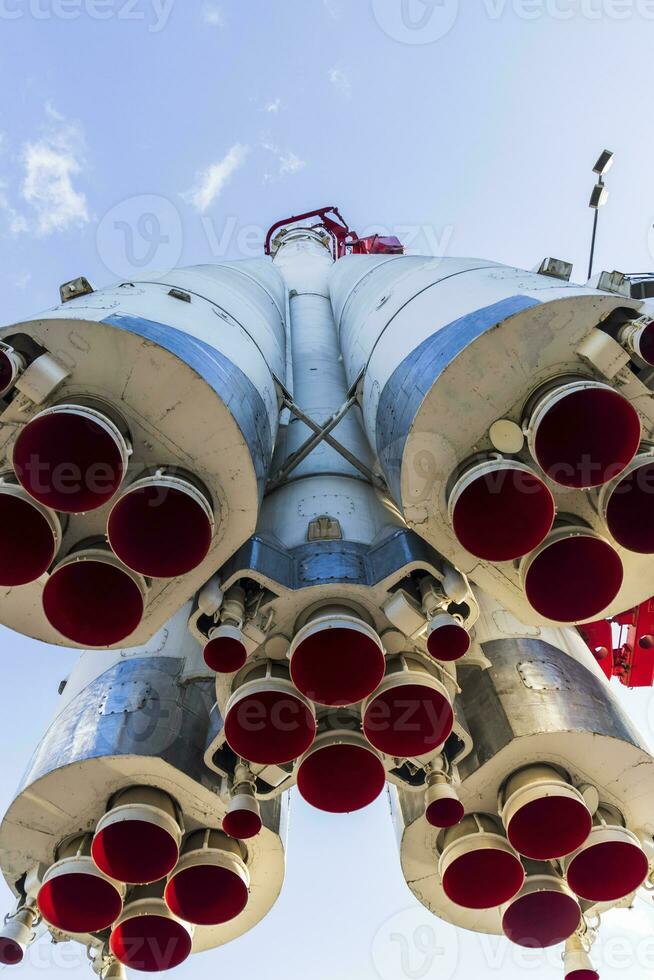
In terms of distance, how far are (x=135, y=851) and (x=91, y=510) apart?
8.35 ft

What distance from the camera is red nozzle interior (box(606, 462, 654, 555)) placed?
437 cm

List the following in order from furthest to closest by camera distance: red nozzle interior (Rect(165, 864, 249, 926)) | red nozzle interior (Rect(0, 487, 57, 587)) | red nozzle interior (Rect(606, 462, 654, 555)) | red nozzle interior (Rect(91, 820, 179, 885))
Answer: red nozzle interior (Rect(165, 864, 249, 926)) → red nozzle interior (Rect(91, 820, 179, 885)) → red nozzle interior (Rect(606, 462, 654, 555)) → red nozzle interior (Rect(0, 487, 57, 587))

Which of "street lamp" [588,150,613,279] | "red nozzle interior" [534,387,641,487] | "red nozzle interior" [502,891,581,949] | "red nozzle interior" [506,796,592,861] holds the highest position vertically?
"street lamp" [588,150,613,279]

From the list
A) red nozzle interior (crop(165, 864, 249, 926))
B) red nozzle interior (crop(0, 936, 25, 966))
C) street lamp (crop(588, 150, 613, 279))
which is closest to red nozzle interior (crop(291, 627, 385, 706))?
red nozzle interior (crop(165, 864, 249, 926))

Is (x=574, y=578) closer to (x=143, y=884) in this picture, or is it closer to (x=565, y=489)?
(x=565, y=489)

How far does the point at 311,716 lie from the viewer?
455cm

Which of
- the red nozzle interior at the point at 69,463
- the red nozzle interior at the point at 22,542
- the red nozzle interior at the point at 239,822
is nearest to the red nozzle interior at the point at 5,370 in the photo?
the red nozzle interior at the point at 69,463

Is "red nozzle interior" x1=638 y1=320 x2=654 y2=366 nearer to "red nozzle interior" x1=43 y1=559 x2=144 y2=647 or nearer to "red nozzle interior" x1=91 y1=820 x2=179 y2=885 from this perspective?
"red nozzle interior" x1=43 y1=559 x2=144 y2=647

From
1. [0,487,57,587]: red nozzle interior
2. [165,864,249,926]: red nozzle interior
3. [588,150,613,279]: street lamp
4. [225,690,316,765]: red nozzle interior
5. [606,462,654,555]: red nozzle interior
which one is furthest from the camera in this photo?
[588,150,613,279]: street lamp

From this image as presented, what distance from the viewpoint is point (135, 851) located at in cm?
495

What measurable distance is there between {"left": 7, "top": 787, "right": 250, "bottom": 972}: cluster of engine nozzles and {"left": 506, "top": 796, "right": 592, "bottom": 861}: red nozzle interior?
213cm

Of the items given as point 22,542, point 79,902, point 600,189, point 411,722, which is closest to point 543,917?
point 411,722

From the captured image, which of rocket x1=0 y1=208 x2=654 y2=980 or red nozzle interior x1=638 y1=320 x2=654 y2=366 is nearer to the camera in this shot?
red nozzle interior x1=638 y1=320 x2=654 y2=366

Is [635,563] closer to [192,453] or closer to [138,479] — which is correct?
[192,453]
